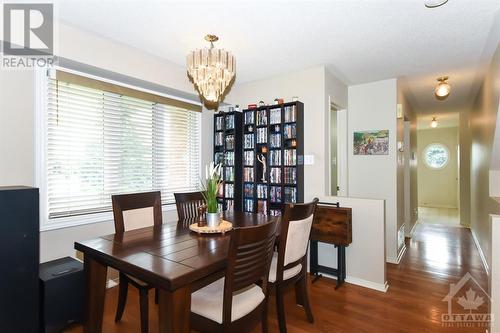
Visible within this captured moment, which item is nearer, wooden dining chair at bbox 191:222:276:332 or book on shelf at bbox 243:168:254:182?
wooden dining chair at bbox 191:222:276:332

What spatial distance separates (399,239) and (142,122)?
3.96 meters

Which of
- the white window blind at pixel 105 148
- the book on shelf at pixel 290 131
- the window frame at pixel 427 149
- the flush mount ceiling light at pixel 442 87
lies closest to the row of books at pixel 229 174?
the white window blind at pixel 105 148

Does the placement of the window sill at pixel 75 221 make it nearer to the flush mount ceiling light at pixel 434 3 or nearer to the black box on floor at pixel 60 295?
the black box on floor at pixel 60 295

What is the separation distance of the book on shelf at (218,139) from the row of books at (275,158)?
87 cm

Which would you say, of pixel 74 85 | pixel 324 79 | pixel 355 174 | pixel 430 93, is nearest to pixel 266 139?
pixel 324 79

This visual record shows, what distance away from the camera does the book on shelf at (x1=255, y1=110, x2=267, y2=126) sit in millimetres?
3498

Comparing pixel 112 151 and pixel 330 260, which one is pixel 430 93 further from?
pixel 112 151

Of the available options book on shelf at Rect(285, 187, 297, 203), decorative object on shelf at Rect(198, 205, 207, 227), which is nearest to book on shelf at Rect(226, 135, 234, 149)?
book on shelf at Rect(285, 187, 297, 203)

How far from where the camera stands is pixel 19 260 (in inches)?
70.5

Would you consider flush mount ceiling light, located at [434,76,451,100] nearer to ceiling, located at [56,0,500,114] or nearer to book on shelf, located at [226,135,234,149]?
ceiling, located at [56,0,500,114]

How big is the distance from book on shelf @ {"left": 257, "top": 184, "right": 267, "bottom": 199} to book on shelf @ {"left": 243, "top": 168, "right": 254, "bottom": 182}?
16cm

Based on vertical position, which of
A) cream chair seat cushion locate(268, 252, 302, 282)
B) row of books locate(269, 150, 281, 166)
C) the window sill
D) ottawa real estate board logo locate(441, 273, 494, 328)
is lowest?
ottawa real estate board logo locate(441, 273, 494, 328)

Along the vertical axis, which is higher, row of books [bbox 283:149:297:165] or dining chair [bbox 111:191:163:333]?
row of books [bbox 283:149:297:165]

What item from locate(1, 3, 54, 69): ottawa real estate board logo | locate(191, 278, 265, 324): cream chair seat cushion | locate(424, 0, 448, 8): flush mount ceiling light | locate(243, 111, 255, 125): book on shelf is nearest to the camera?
locate(191, 278, 265, 324): cream chair seat cushion
